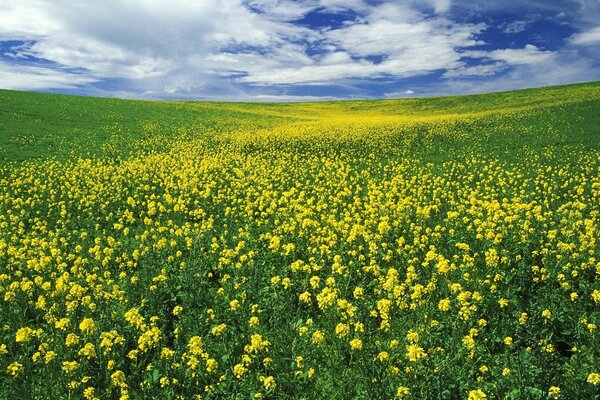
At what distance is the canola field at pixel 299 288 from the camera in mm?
5129

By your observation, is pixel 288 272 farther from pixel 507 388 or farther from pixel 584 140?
pixel 584 140

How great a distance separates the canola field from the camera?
5.13m

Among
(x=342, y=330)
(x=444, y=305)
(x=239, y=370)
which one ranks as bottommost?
(x=239, y=370)

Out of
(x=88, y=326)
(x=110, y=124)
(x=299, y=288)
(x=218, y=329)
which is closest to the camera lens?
(x=88, y=326)

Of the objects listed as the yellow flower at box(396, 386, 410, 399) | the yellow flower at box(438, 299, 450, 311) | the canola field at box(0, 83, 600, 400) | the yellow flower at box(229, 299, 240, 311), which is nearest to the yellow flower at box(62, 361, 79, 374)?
the canola field at box(0, 83, 600, 400)

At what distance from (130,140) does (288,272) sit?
2577 centimetres

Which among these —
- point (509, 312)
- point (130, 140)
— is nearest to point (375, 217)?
point (509, 312)

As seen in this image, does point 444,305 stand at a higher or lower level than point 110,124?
lower

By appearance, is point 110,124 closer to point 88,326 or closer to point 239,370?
point 88,326

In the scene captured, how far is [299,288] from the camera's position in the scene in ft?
24.8

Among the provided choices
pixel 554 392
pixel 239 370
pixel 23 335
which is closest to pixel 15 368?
pixel 23 335

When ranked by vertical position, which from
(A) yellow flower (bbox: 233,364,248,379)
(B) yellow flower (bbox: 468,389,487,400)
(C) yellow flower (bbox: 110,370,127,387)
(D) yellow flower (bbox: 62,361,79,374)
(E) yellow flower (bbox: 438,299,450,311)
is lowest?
(C) yellow flower (bbox: 110,370,127,387)

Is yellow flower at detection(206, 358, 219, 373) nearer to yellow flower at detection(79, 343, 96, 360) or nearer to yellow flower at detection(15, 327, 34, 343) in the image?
yellow flower at detection(79, 343, 96, 360)

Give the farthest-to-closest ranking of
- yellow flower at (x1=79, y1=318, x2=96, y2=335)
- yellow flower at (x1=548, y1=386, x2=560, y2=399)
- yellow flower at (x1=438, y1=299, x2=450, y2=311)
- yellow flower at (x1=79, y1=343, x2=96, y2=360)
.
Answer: yellow flower at (x1=438, y1=299, x2=450, y2=311) → yellow flower at (x1=79, y1=318, x2=96, y2=335) → yellow flower at (x1=79, y1=343, x2=96, y2=360) → yellow flower at (x1=548, y1=386, x2=560, y2=399)
